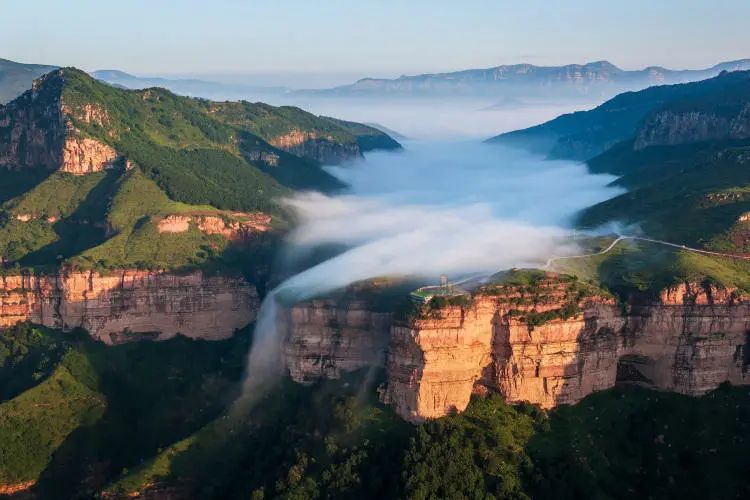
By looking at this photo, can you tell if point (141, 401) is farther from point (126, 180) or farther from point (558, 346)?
point (558, 346)

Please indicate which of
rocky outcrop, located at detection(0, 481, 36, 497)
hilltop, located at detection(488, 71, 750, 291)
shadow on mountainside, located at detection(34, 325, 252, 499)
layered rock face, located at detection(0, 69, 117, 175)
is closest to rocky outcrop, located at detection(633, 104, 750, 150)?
hilltop, located at detection(488, 71, 750, 291)

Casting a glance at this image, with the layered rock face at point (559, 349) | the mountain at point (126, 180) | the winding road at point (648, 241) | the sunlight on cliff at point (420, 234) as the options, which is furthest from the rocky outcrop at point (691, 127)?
the layered rock face at point (559, 349)

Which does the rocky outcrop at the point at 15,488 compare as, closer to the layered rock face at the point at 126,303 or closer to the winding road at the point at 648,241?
the layered rock face at the point at 126,303

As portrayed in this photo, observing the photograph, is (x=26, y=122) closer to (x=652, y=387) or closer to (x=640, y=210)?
(x=640, y=210)

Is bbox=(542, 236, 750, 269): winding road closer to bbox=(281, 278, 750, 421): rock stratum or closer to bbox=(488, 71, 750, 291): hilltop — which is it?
bbox=(488, 71, 750, 291): hilltop

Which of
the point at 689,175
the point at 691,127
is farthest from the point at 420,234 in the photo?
the point at 691,127

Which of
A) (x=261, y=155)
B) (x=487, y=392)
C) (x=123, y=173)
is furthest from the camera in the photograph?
(x=261, y=155)

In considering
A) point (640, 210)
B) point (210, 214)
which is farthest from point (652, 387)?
point (210, 214)
